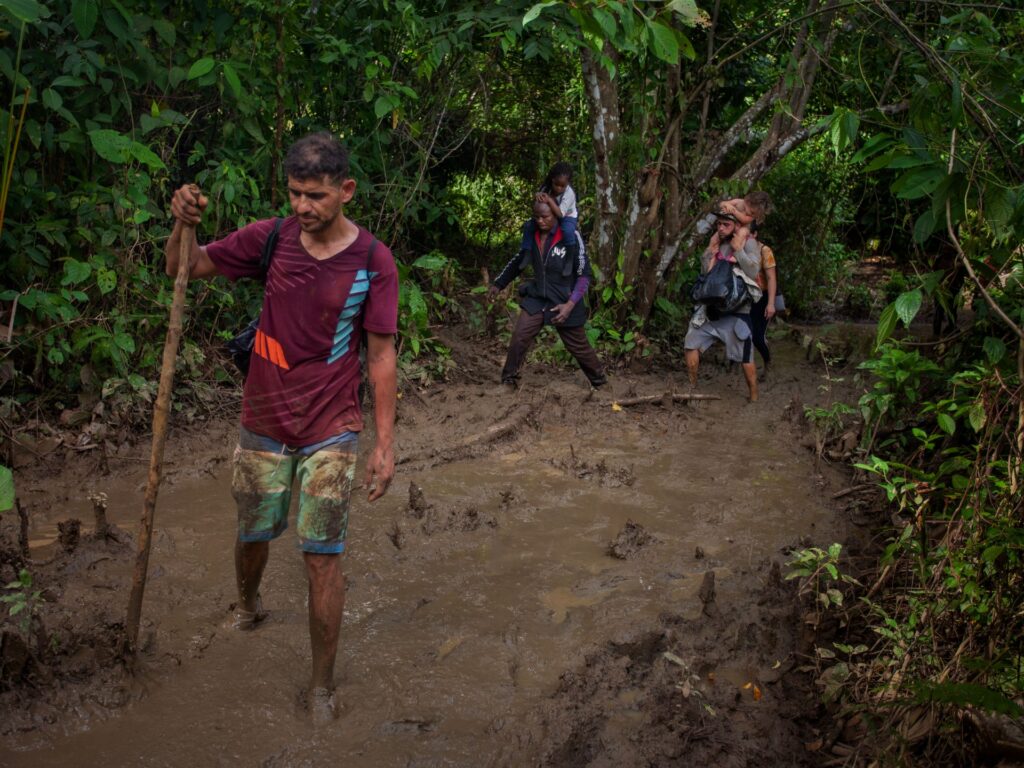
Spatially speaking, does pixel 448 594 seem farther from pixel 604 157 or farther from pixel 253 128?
pixel 604 157

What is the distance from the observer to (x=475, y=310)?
9617 millimetres

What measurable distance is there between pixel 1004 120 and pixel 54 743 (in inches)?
201

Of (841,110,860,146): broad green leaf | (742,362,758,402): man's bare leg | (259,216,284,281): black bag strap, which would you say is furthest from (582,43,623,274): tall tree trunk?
(259,216,284,281): black bag strap

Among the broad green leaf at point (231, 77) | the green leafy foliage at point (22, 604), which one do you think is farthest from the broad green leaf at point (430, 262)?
the green leafy foliage at point (22, 604)

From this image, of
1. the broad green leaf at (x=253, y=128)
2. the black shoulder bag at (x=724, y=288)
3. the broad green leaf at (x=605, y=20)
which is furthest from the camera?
the black shoulder bag at (x=724, y=288)

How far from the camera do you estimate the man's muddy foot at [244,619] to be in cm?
417

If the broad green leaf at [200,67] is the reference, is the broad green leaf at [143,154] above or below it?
below

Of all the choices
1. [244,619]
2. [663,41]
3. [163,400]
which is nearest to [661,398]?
[244,619]

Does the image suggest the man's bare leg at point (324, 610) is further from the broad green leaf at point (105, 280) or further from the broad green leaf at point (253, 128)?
the broad green leaf at point (253, 128)

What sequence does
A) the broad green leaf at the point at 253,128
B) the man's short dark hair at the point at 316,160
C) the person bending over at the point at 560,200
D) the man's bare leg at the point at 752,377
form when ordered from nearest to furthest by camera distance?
the man's short dark hair at the point at 316,160, the broad green leaf at the point at 253,128, the person bending over at the point at 560,200, the man's bare leg at the point at 752,377

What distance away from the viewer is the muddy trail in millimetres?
3516

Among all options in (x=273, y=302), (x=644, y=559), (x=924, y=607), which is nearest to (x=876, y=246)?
(x=644, y=559)

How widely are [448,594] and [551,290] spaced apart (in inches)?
151

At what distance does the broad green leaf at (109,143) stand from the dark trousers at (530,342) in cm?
339
